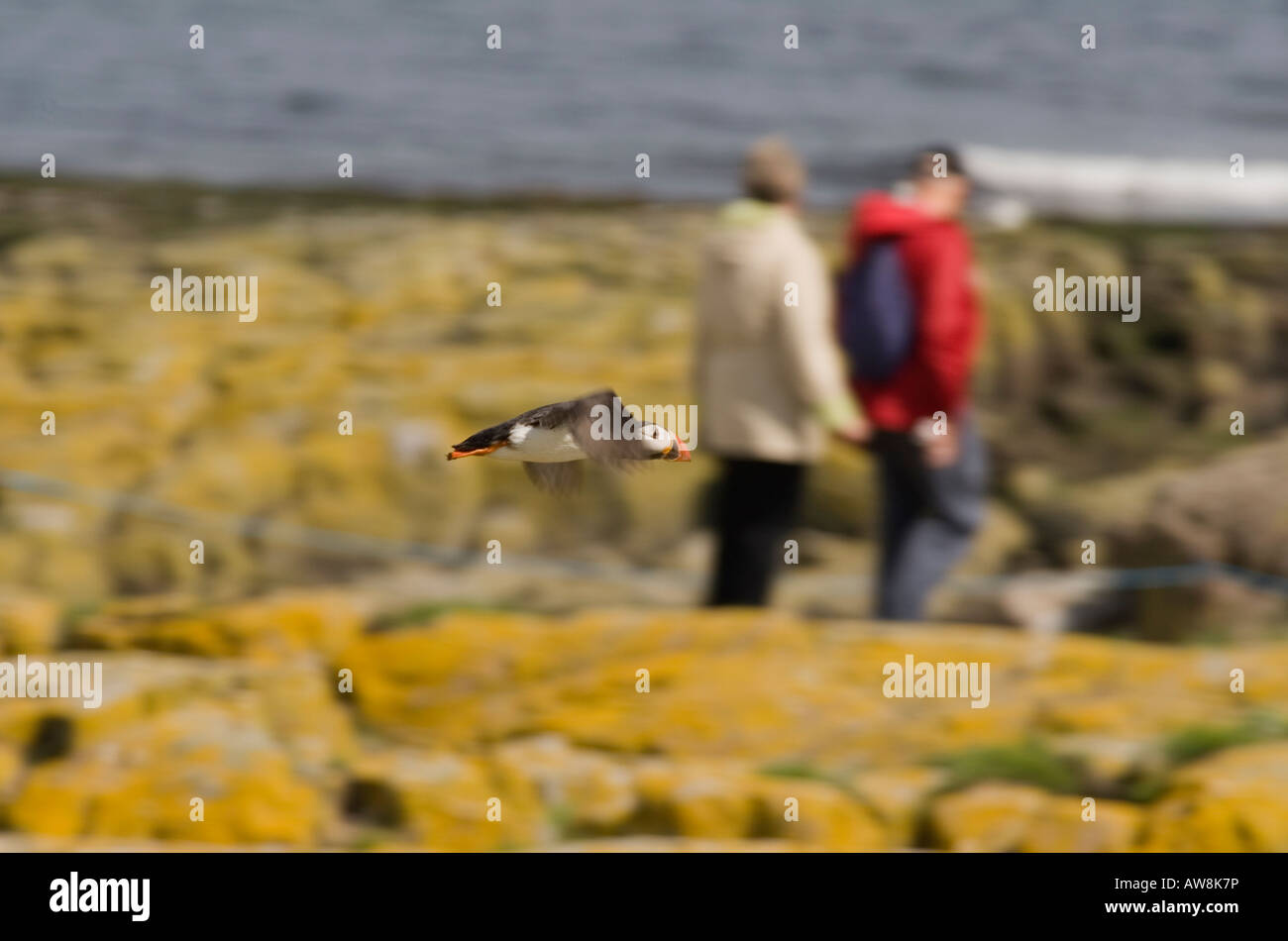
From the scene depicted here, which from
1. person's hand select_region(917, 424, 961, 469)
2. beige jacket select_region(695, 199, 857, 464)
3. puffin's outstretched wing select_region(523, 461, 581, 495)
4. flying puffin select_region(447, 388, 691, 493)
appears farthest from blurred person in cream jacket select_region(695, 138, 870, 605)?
flying puffin select_region(447, 388, 691, 493)

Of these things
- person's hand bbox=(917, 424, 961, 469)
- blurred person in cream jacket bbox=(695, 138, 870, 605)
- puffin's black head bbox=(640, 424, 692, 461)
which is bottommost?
puffin's black head bbox=(640, 424, 692, 461)

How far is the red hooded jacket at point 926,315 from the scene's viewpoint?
3768 millimetres

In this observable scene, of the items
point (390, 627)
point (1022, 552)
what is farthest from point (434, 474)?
point (1022, 552)

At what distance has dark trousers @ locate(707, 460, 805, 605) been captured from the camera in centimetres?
405

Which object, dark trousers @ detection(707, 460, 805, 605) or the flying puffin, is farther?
dark trousers @ detection(707, 460, 805, 605)

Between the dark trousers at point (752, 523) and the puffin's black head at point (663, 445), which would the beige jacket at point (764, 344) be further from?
the puffin's black head at point (663, 445)

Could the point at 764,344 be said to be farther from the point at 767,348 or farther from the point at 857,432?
the point at 857,432

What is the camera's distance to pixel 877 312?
12.5 ft

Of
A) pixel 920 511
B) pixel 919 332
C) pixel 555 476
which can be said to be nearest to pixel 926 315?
pixel 919 332

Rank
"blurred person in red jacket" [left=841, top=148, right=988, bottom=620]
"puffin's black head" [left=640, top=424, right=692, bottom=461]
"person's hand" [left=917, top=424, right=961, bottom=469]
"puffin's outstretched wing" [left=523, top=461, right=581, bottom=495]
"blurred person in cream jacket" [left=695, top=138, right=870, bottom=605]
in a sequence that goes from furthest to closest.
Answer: "person's hand" [left=917, top=424, right=961, bottom=469], "blurred person in red jacket" [left=841, top=148, right=988, bottom=620], "blurred person in cream jacket" [left=695, top=138, right=870, bottom=605], "puffin's outstretched wing" [left=523, top=461, right=581, bottom=495], "puffin's black head" [left=640, top=424, right=692, bottom=461]

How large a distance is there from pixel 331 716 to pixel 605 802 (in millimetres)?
878

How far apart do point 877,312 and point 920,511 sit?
0.65 m

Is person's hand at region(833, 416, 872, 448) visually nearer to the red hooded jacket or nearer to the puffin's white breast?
the red hooded jacket

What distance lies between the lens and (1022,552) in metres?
6.03
